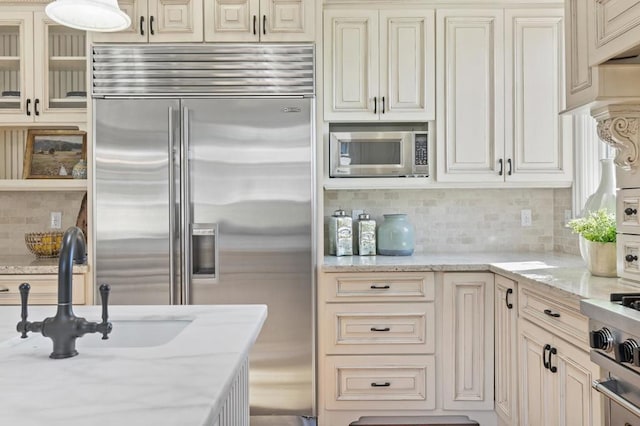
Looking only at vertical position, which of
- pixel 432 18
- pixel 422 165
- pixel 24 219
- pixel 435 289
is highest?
pixel 432 18

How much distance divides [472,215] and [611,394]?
2052 millimetres

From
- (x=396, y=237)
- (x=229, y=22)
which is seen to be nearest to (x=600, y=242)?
(x=396, y=237)

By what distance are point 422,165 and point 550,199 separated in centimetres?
104

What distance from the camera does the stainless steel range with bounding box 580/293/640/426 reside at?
1.41 m

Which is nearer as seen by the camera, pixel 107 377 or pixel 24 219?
pixel 107 377

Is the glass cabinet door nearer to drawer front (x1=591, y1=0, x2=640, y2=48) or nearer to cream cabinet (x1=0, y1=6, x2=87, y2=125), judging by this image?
cream cabinet (x1=0, y1=6, x2=87, y2=125)

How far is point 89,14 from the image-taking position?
1835 millimetres

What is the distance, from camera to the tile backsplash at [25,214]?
3.40 m

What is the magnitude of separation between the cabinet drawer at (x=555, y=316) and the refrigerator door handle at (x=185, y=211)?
1.74 meters

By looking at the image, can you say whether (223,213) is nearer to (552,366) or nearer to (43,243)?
(43,243)

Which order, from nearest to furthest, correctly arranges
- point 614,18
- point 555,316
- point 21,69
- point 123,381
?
1. point 123,381
2. point 614,18
3. point 555,316
4. point 21,69

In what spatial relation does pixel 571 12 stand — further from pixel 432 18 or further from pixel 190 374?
pixel 190 374

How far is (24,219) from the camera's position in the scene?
134 inches

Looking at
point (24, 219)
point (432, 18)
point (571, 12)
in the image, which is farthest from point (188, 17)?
point (571, 12)
